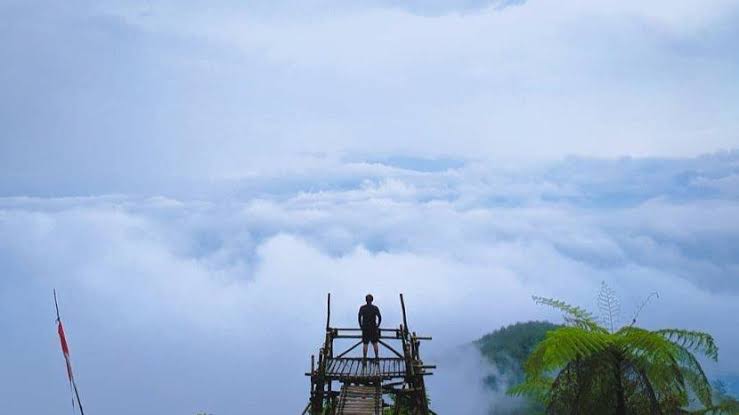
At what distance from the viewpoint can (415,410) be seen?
62.8 feet

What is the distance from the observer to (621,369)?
33.6 feet

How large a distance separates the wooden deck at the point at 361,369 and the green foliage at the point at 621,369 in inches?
300

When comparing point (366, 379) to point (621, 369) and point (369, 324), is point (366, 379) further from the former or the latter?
point (621, 369)

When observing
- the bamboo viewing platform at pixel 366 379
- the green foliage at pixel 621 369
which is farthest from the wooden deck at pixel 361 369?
the green foliage at pixel 621 369

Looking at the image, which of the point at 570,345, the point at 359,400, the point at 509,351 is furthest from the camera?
the point at 509,351

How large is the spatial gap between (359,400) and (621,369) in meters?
7.72

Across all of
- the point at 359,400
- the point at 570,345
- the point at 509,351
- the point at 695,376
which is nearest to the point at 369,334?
the point at 359,400

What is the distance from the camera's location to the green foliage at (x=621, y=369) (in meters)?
9.81

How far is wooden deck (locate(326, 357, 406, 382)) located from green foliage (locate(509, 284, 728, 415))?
25.0ft

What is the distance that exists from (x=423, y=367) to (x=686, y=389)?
944cm

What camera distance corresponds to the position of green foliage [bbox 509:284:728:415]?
9812 mm

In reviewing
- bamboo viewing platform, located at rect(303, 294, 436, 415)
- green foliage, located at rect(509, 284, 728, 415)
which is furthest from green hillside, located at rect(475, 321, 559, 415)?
green foliage, located at rect(509, 284, 728, 415)

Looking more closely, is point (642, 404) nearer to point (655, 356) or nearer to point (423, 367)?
point (655, 356)

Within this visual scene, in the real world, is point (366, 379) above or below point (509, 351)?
above
